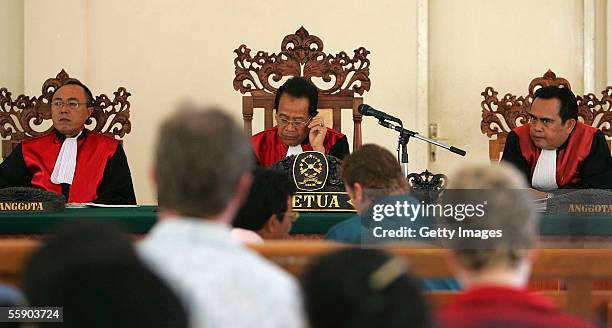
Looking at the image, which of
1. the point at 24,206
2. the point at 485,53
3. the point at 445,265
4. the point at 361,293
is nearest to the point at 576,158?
the point at 485,53

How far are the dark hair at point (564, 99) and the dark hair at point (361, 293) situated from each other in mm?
4775

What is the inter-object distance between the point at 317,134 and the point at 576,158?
147 centimetres

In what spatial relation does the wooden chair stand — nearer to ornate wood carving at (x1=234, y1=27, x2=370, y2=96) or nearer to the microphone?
the microphone

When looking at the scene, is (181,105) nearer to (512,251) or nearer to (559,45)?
(512,251)

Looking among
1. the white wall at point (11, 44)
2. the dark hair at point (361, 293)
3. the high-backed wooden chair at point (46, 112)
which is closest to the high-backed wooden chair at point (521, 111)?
the high-backed wooden chair at point (46, 112)

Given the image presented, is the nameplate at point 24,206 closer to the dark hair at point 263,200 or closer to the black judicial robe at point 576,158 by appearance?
the dark hair at point 263,200

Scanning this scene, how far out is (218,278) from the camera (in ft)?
5.90

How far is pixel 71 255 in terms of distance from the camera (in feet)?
5.09

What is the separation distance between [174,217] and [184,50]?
6.82 metres

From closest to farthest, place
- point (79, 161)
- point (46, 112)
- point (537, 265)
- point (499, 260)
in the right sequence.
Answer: point (499, 260) < point (537, 265) < point (79, 161) < point (46, 112)

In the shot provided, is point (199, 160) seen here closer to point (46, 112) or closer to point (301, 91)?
point (301, 91)

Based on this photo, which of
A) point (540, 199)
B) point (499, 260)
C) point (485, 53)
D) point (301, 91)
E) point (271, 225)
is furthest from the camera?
point (485, 53)

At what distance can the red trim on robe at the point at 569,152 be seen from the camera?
6.12 m

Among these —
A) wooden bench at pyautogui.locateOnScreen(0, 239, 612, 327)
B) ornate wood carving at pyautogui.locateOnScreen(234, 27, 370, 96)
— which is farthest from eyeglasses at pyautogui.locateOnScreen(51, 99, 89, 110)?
wooden bench at pyautogui.locateOnScreen(0, 239, 612, 327)
